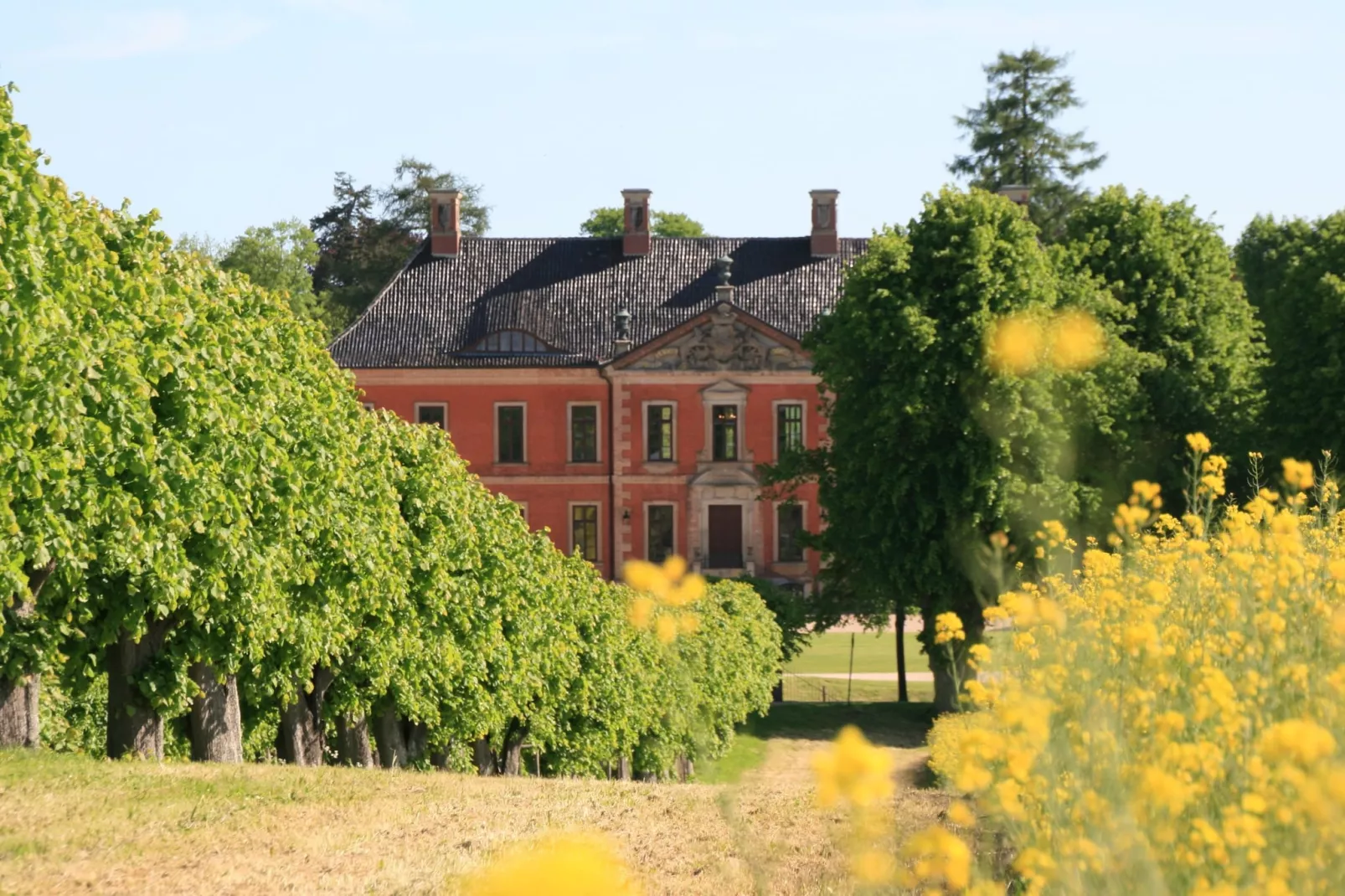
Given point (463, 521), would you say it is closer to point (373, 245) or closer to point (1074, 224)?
point (1074, 224)

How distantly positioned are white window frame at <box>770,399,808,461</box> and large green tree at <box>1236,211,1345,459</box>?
16.4 meters

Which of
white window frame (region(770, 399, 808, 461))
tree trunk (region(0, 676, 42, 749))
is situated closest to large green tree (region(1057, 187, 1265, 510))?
white window frame (region(770, 399, 808, 461))

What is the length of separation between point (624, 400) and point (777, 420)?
186 inches

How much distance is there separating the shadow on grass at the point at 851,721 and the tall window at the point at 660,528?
16571 millimetres

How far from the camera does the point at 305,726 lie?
60.8 feet

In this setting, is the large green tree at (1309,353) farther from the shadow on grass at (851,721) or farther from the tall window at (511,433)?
the tall window at (511,433)

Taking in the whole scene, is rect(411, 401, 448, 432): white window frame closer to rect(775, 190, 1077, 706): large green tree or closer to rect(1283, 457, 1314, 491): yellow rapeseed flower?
rect(775, 190, 1077, 706): large green tree

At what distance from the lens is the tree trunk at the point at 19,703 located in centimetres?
1372

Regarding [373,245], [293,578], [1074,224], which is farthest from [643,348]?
[293,578]

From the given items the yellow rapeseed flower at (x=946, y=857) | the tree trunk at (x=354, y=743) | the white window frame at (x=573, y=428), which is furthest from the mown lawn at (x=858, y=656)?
the yellow rapeseed flower at (x=946, y=857)

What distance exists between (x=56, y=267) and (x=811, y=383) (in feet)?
131

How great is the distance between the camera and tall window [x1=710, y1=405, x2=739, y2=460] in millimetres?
51688

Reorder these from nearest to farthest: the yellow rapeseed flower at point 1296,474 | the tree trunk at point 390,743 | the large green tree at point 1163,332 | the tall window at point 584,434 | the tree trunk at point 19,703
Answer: the yellow rapeseed flower at point 1296,474 → the tree trunk at point 19,703 → the tree trunk at point 390,743 → the large green tree at point 1163,332 → the tall window at point 584,434

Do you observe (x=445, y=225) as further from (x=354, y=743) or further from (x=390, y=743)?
(x=354, y=743)
